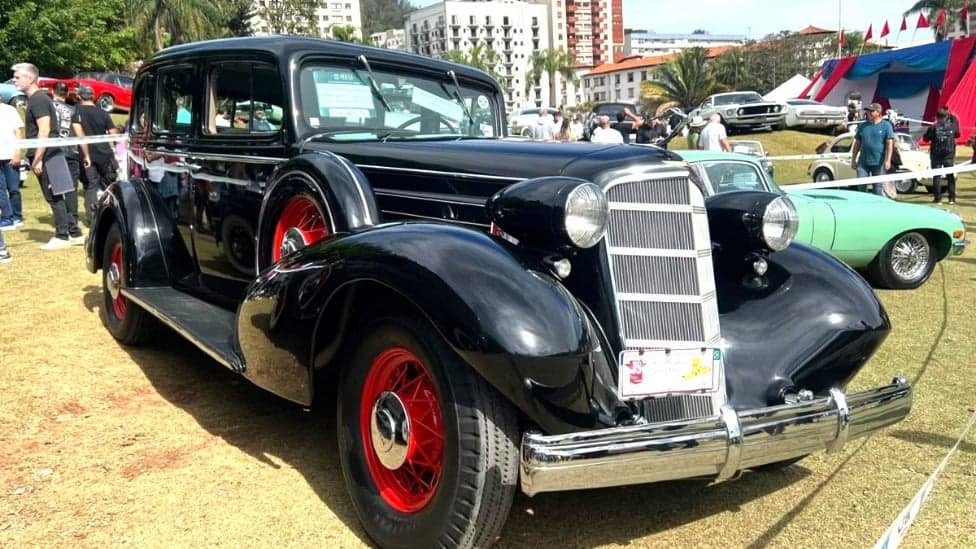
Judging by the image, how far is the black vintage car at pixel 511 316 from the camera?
2246mm

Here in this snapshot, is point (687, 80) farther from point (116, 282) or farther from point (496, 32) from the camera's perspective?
point (496, 32)

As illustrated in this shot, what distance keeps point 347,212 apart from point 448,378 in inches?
42.3

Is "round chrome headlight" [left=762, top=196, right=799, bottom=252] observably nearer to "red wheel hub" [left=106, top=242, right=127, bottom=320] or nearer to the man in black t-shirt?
"red wheel hub" [left=106, top=242, right=127, bottom=320]

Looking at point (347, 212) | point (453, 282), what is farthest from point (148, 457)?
point (453, 282)

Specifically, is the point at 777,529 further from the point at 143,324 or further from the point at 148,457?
the point at 143,324

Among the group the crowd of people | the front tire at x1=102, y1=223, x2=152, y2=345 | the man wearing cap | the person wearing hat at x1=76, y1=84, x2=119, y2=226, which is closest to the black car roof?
the front tire at x1=102, y1=223, x2=152, y2=345

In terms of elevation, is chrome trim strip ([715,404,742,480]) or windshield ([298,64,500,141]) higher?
windshield ([298,64,500,141])

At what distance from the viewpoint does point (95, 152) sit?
8.77 metres

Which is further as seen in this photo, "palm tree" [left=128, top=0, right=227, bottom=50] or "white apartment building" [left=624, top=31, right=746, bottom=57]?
"white apartment building" [left=624, top=31, right=746, bottom=57]

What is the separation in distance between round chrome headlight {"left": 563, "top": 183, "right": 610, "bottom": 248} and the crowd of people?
673 cm

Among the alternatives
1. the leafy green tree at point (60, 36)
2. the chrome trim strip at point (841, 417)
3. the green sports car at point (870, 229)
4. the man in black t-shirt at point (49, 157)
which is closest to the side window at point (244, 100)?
the chrome trim strip at point (841, 417)

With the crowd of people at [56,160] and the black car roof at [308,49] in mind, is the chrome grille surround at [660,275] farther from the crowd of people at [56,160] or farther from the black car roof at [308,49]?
the crowd of people at [56,160]

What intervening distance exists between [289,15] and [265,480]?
59.7 m

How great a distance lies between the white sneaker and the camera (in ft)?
26.5
